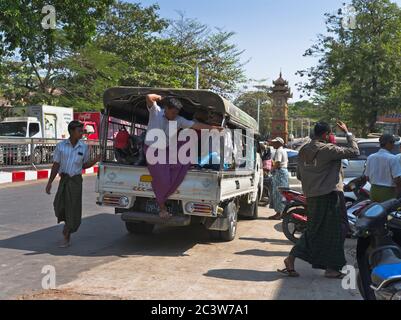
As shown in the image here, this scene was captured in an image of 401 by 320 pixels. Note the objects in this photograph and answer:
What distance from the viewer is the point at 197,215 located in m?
7.25

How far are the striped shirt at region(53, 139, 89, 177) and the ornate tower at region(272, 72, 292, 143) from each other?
1945 inches

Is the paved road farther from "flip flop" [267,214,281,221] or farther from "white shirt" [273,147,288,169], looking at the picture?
"white shirt" [273,147,288,169]

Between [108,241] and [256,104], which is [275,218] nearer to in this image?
[108,241]

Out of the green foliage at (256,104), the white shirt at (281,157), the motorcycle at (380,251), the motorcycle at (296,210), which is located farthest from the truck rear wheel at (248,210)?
the green foliage at (256,104)

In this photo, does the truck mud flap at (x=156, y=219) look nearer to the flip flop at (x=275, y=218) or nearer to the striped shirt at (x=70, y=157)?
the striped shirt at (x=70, y=157)

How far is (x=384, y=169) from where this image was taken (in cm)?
720

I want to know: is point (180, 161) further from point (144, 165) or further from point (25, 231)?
point (25, 231)

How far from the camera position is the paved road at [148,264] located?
5.29m

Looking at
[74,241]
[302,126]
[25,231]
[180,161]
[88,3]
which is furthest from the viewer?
[302,126]

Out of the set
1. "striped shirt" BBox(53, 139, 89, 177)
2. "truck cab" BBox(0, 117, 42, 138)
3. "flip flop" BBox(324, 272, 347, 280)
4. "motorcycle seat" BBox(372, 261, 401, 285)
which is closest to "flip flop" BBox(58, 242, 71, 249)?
"striped shirt" BBox(53, 139, 89, 177)

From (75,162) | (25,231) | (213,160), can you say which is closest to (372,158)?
(213,160)

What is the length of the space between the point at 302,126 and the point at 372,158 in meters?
110

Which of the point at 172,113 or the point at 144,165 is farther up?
the point at 172,113

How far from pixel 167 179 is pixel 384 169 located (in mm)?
2944
